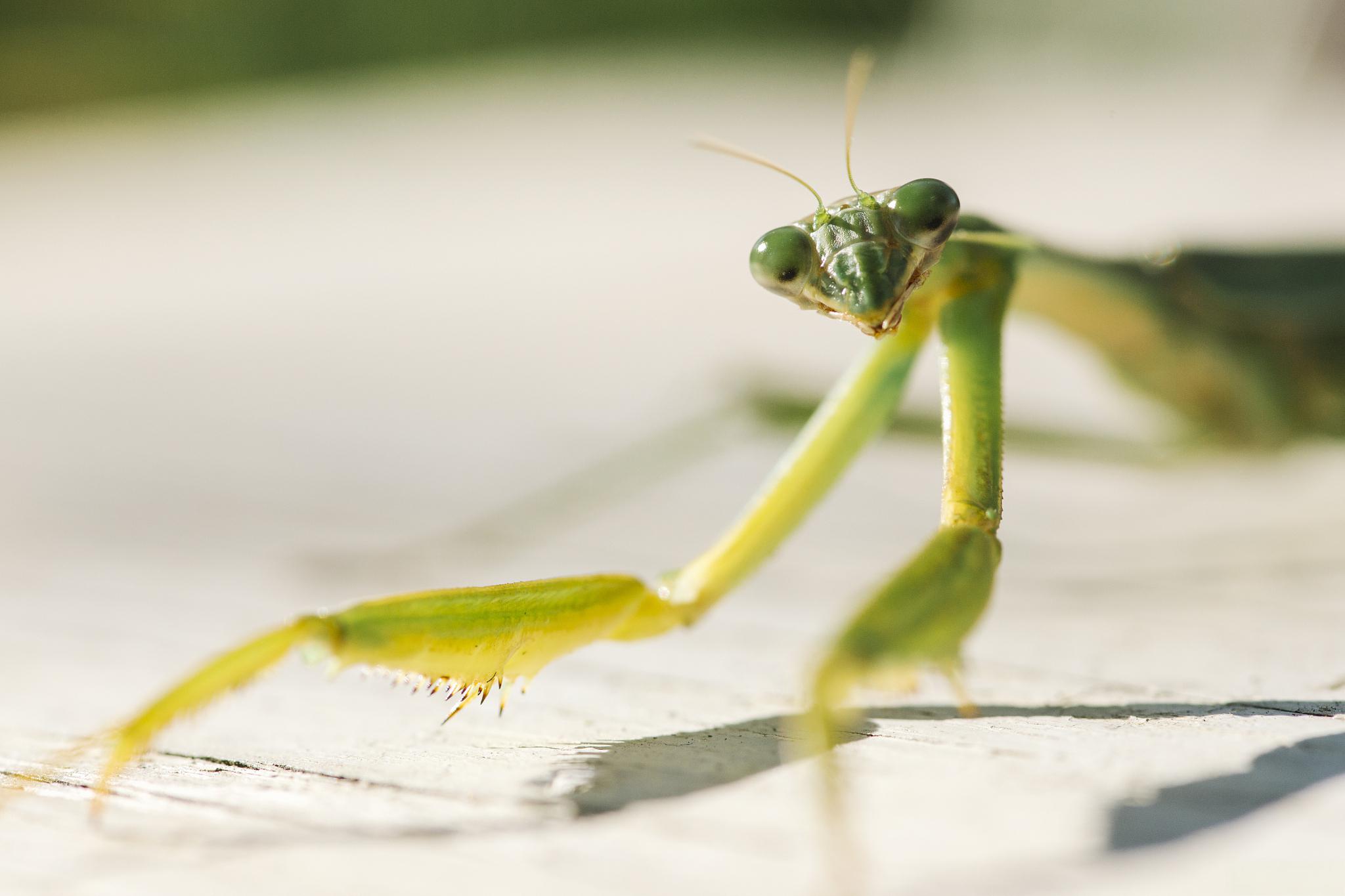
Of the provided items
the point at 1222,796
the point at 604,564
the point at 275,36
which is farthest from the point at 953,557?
the point at 275,36

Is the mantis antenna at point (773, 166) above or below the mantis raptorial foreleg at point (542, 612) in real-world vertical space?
above

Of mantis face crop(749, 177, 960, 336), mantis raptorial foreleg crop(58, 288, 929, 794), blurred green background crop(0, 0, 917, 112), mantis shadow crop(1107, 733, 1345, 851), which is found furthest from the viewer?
blurred green background crop(0, 0, 917, 112)

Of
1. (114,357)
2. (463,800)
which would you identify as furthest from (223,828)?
(114,357)

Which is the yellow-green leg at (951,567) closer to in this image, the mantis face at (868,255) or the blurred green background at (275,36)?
the mantis face at (868,255)

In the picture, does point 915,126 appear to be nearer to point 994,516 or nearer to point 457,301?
point 457,301

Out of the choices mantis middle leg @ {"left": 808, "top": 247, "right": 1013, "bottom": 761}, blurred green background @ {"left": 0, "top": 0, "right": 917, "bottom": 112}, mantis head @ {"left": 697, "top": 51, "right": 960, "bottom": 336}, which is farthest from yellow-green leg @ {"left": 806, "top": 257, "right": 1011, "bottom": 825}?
blurred green background @ {"left": 0, "top": 0, "right": 917, "bottom": 112}

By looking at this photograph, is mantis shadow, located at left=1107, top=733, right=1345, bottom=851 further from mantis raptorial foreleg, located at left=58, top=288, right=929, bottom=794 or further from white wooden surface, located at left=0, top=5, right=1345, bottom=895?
mantis raptorial foreleg, located at left=58, top=288, right=929, bottom=794

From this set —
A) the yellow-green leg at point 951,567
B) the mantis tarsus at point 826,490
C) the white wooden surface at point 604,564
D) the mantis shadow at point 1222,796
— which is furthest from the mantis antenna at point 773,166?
the mantis shadow at point 1222,796

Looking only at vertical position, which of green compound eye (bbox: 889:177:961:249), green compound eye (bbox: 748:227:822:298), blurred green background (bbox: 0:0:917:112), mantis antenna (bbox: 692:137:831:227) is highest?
blurred green background (bbox: 0:0:917:112)

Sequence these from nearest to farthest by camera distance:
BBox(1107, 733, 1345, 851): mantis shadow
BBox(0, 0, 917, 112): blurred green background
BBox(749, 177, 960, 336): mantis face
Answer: BBox(1107, 733, 1345, 851): mantis shadow, BBox(749, 177, 960, 336): mantis face, BBox(0, 0, 917, 112): blurred green background
